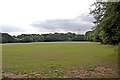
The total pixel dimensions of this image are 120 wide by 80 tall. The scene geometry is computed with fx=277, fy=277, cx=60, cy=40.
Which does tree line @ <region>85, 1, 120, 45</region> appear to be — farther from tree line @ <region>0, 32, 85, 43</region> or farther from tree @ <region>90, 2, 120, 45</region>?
tree line @ <region>0, 32, 85, 43</region>

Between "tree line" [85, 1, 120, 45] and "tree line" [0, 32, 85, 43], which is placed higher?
"tree line" [85, 1, 120, 45]

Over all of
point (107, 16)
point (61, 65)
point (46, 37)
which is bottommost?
point (61, 65)

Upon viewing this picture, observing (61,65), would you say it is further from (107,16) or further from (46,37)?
(46,37)

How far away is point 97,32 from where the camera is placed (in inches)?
902

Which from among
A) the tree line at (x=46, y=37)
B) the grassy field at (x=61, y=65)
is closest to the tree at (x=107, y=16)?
the grassy field at (x=61, y=65)

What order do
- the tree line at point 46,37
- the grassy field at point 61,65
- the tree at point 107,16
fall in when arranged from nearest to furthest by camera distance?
the grassy field at point 61,65, the tree at point 107,16, the tree line at point 46,37

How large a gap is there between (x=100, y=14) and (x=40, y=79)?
39.4ft

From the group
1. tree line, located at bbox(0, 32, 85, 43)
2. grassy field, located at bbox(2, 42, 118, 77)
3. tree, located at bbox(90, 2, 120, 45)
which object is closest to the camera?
grassy field, located at bbox(2, 42, 118, 77)

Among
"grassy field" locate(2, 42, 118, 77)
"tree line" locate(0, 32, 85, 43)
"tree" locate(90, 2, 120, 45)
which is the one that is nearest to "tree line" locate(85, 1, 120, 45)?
"tree" locate(90, 2, 120, 45)

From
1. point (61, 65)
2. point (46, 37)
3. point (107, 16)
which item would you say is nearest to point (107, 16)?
point (107, 16)

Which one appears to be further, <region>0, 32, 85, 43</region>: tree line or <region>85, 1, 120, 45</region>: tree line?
<region>0, 32, 85, 43</region>: tree line

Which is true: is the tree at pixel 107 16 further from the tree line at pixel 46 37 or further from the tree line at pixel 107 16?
the tree line at pixel 46 37

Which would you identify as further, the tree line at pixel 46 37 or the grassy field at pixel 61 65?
the tree line at pixel 46 37

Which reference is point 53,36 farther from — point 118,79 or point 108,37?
point 118,79
